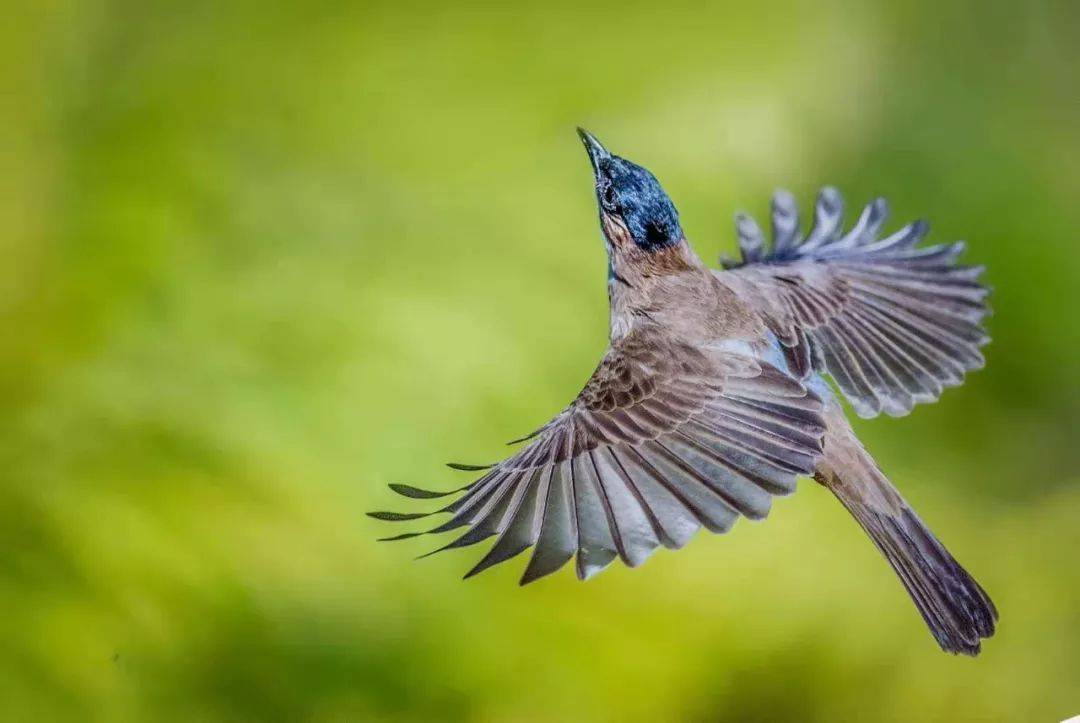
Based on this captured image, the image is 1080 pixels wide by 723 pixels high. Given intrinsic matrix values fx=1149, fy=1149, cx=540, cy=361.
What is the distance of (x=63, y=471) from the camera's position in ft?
5.03

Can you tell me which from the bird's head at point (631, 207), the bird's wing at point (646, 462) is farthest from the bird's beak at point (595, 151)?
the bird's wing at point (646, 462)

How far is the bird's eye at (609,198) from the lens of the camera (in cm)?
147

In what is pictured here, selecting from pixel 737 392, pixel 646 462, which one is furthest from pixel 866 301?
pixel 646 462

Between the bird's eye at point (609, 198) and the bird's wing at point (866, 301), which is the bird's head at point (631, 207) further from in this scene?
the bird's wing at point (866, 301)

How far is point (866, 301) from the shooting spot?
1692mm

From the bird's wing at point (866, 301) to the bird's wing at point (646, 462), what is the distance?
6.8 inches

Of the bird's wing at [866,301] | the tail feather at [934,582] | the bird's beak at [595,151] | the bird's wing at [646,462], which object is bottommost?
the tail feather at [934,582]

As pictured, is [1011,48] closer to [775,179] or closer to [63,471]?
[775,179]

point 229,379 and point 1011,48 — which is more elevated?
point 1011,48

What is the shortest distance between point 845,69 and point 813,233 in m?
0.42

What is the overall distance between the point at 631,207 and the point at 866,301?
0.45m

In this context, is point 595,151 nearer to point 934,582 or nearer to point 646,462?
point 646,462

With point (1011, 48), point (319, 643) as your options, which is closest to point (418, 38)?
point (319, 643)

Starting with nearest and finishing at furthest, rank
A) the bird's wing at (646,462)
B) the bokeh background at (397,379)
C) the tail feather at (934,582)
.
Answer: the bird's wing at (646,462)
the tail feather at (934,582)
the bokeh background at (397,379)
